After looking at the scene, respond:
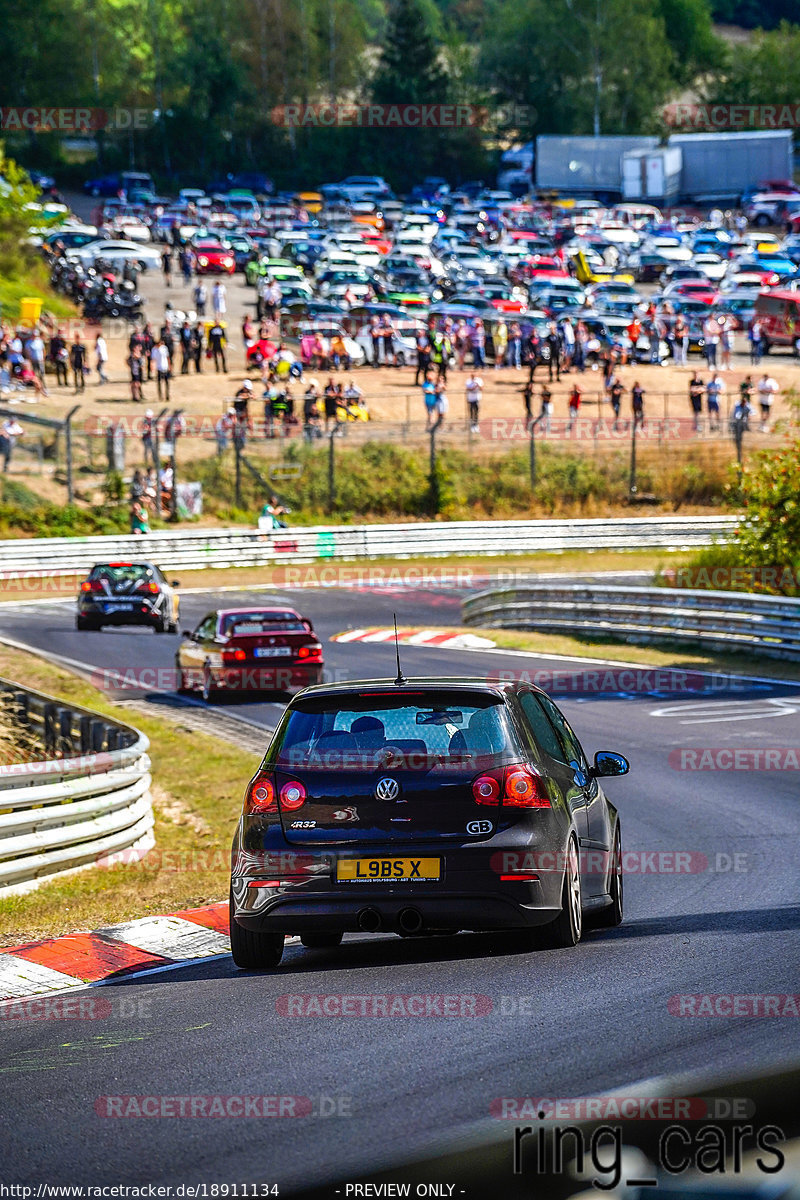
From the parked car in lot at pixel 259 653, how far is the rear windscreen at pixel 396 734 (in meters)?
12.7

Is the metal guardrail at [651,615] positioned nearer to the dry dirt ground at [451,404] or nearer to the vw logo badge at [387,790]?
the dry dirt ground at [451,404]

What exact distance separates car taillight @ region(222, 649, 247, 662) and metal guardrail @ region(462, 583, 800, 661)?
298 inches

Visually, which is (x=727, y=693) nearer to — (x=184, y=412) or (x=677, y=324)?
(x=184, y=412)

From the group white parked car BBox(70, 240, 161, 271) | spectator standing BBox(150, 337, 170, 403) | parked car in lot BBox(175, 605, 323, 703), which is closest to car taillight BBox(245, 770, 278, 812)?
parked car in lot BBox(175, 605, 323, 703)

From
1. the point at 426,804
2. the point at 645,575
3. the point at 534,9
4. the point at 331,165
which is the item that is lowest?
the point at 645,575

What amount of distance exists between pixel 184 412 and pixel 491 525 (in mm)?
9190

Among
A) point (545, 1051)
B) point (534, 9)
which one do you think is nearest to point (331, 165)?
point (534, 9)

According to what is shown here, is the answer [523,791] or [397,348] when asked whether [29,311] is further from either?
[523,791]

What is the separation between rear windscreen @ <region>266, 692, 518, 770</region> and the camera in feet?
24.4

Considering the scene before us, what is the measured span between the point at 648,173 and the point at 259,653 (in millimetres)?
78237

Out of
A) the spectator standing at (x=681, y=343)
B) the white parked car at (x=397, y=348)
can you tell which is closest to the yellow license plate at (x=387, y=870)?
the white parked car at (x=397, y=348)

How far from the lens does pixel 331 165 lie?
345 feet

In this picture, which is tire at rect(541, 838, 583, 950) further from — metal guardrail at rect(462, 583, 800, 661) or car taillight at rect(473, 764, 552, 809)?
metal guardrail at rect(462, 583, 800, 661)

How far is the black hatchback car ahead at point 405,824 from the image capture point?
7242 mm
